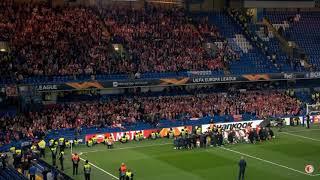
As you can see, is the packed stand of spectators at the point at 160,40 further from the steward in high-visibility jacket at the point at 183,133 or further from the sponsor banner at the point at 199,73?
the steward in high-visibility jacket at the point at 183,133

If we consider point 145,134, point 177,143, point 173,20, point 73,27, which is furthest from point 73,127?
point 173,20

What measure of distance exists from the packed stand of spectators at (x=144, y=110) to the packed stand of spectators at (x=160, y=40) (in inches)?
127

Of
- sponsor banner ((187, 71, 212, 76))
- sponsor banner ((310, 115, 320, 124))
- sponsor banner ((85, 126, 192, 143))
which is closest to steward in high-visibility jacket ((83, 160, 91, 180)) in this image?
sponsor banner ((85, 126, 192, 143))

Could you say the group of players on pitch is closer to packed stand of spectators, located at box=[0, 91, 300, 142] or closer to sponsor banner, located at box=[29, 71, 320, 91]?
packed stand of spectators, located at box=[0, 91, 300, 142]

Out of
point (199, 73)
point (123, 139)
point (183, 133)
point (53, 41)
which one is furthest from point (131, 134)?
point (53, 41)

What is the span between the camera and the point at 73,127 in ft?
137

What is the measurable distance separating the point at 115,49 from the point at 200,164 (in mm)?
20130

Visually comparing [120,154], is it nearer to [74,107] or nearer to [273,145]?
[74,107]

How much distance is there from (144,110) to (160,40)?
385 inches

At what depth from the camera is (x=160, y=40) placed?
174ft

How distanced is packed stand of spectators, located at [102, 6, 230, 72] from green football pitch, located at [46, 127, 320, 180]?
34.3 feet

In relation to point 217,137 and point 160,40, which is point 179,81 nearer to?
point 160,40

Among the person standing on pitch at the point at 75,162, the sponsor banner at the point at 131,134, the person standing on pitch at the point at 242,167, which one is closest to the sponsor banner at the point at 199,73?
the sponsor banner at the point at 131,134

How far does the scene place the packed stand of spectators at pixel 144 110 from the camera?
1583 inches
